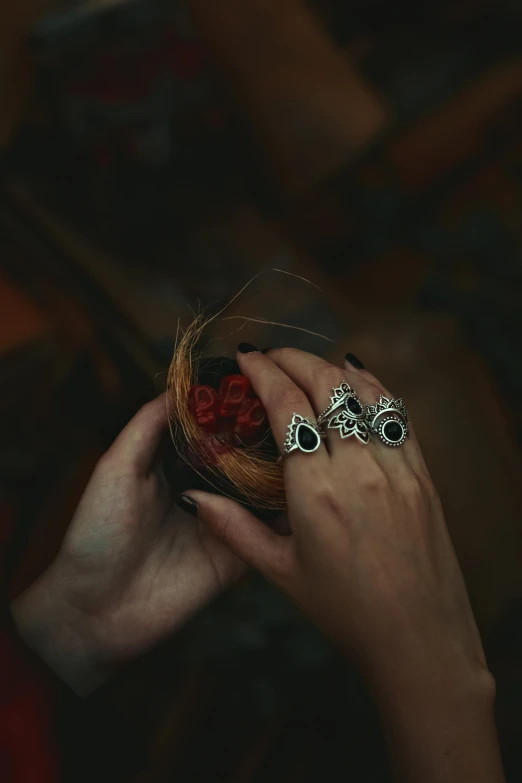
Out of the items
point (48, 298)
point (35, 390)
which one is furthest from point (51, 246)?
point (35, 390)

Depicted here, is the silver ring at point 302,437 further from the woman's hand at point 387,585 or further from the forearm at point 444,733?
the forearm at point 444,733

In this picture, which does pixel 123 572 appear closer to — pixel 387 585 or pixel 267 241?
pixel 387 585

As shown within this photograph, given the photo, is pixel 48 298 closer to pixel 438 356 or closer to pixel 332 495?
pixel 332 495

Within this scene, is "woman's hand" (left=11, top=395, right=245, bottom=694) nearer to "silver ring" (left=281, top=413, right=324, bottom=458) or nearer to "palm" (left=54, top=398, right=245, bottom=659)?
"palm" (left=54, top=398, right=245, bottom=659)

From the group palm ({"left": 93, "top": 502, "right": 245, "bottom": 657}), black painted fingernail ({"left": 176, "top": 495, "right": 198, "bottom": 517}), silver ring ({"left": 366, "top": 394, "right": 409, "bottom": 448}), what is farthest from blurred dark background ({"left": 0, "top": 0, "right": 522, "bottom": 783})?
silver ring ({"left": 366, "top": 394, "right": 409, "bottom": 448})

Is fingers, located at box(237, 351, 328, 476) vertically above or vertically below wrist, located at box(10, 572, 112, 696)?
above

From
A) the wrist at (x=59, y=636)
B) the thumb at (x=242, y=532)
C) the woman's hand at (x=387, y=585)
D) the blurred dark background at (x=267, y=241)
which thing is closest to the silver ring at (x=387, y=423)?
the woman's hand at (x=387, y=585)

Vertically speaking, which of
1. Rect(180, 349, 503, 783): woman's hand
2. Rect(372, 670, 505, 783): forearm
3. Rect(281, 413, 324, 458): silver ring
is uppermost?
Rect(281, 413, 324, 458): silver ring
